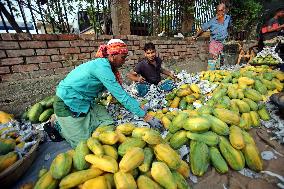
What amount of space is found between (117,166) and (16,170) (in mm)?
1217

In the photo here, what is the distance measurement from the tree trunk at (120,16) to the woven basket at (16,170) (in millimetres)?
3874

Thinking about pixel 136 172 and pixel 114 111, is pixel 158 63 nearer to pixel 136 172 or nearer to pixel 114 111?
pixel 114 111

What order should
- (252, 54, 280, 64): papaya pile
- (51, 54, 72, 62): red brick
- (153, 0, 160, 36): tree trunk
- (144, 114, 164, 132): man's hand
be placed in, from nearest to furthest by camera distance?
(144, 114, 164, 132): man's hand → (51, 54, 72, 62): red brick → (252, 54, 280, 64): papaya pile → (153, 0, 160, 36): tree trunk

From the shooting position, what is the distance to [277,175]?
210 centimetres

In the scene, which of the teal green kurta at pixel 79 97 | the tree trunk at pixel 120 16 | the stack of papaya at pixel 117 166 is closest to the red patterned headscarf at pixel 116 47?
the teal green kurta at pixel 79 97

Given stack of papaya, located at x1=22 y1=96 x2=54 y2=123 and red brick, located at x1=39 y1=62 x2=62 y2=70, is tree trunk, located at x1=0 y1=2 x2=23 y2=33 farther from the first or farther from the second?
stack of papaya, located at x1=22 y1=96 x2=54 y2=123

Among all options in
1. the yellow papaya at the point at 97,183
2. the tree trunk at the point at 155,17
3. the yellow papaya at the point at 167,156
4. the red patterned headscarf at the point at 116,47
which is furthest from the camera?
the tree trunk at the point at 155,17

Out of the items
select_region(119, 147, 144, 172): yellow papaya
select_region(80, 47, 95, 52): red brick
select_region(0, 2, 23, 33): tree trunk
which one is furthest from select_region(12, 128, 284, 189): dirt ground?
select_region(0, 2, 23, 33): tree trunk

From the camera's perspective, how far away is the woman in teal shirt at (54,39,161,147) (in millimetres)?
2652

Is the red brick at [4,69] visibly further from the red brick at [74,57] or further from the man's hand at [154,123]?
the man's hand at [154,123]

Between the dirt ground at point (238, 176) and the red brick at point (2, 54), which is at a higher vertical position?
the red brick at point (2, 54)

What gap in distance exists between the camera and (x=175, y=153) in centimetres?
175

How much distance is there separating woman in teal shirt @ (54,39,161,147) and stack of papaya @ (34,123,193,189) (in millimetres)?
859

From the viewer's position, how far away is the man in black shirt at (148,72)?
4480 mm
